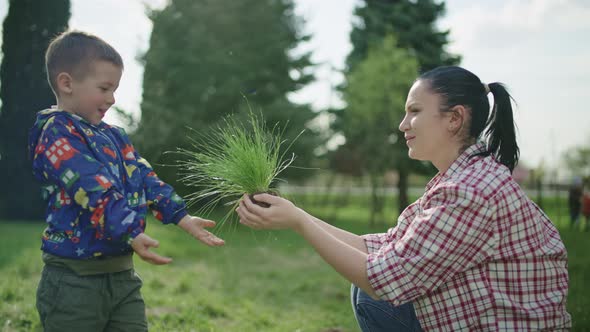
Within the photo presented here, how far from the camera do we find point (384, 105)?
50.3ft

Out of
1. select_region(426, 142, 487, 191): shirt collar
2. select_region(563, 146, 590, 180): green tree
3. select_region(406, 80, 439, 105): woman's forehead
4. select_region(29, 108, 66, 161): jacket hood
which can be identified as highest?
select_region(406, 80, 439, 105): woman's forehead

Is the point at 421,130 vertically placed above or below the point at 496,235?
above

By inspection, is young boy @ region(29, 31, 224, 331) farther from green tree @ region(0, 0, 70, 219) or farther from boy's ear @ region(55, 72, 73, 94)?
green tree @ region(0, 0, 70, 219)

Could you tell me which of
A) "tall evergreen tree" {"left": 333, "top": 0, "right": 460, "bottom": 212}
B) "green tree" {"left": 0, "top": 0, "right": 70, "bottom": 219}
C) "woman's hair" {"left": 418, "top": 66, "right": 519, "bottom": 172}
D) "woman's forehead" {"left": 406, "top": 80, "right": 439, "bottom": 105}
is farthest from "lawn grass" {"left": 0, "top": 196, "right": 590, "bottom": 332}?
"tall evergreen tree" {"left": 333, "top": 0, "right": 460, "bottom": 212}

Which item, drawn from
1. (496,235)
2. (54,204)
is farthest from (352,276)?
(54,204)

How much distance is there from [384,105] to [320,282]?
10.2 metres

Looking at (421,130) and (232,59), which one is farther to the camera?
(232,59)

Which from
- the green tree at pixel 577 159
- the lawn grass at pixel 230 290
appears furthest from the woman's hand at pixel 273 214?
the green tree at pixel 577 159

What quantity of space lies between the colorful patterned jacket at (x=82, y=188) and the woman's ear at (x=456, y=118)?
146 centimetres

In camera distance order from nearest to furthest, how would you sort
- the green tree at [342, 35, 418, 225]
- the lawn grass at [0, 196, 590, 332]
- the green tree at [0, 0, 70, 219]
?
the lawn grass at [0, 196, 590, 332], the green tree at [0, 0, 70, 219], the green tree at [342, 35, 418, 225]

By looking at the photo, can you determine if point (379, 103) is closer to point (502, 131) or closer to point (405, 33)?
point (405, 33)

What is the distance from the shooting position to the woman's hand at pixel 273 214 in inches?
80.8

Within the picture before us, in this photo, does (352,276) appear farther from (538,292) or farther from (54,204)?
(54,204)

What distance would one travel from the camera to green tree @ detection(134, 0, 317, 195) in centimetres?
1370
